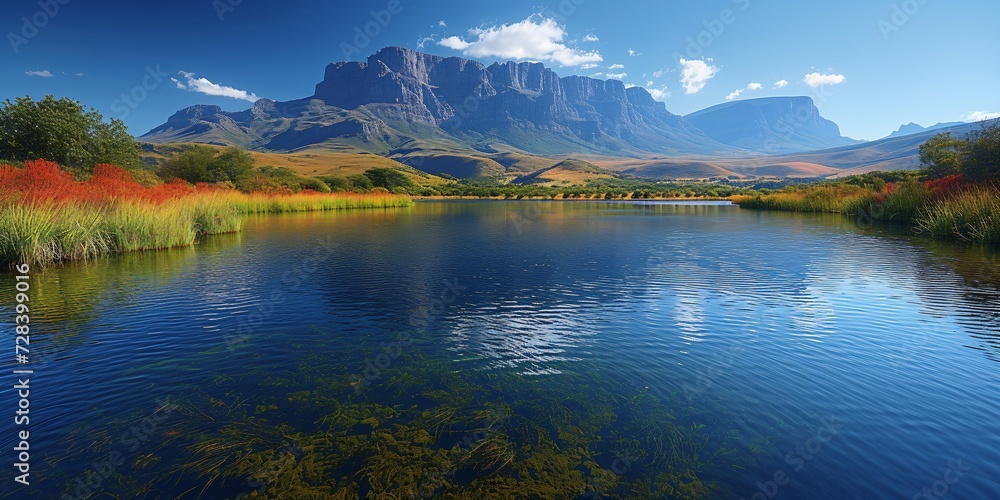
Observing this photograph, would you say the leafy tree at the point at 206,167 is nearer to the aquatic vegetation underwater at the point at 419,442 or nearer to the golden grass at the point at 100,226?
the golden grass at the point at 100,226

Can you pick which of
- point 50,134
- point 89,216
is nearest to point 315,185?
point 50,134

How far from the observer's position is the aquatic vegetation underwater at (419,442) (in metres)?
5.36

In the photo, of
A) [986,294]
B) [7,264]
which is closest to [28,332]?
[7,264]

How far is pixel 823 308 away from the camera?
43.3 ft

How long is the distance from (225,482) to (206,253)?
2146 cm

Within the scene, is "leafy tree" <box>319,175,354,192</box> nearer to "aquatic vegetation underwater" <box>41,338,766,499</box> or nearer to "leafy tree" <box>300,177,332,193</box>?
"leafy tree" <box>300,177,332,193</box>

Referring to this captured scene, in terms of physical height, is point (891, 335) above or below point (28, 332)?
below

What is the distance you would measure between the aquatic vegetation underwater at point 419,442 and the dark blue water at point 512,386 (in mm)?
36

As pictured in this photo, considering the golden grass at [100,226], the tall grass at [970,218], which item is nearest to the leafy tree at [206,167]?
the golden grass at [100,226]

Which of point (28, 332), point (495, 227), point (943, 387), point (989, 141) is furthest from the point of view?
point (495, 227)

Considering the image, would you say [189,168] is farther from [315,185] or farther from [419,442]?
[419,442]

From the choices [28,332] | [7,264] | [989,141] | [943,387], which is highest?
[989,141]

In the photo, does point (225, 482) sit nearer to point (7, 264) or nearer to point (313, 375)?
point (313, 375)

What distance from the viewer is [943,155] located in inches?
1607
